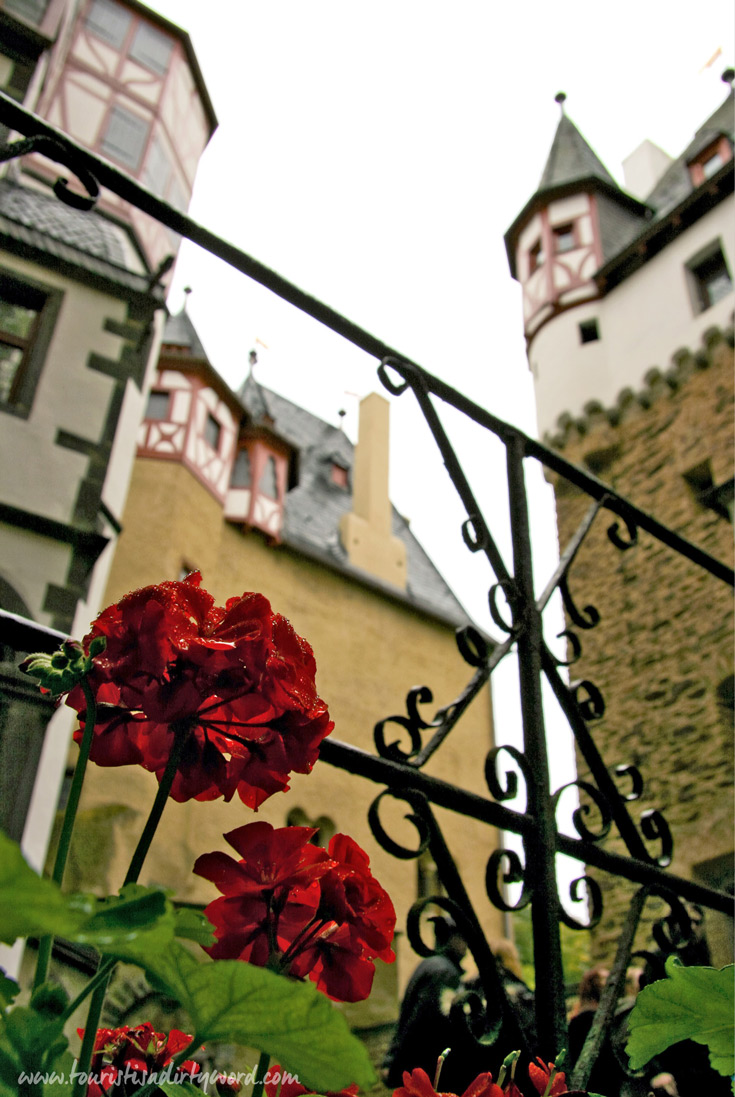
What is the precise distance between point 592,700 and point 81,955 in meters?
1.06

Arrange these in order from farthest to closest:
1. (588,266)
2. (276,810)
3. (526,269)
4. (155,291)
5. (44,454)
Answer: (526,269) < (588,266) < (276,810) < (155,291) < (44,454)

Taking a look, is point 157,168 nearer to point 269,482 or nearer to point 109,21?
point 109,21

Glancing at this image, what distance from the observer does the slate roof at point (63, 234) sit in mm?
6738

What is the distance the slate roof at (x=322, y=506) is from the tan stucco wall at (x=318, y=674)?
281 mm

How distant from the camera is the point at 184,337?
1324 centimetres

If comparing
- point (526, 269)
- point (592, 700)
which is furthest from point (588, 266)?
point (592, 700)

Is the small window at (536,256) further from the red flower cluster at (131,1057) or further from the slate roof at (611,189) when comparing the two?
the red flower cluster at (131,1057)

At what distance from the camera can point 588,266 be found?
12.1 meters

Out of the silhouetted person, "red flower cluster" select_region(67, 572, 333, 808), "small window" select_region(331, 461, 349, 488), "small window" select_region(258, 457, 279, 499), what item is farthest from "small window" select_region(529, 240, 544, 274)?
"red flower cluster" select_region(67, 572, 333, 808)

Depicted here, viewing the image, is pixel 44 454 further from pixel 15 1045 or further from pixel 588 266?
pixel 588 266

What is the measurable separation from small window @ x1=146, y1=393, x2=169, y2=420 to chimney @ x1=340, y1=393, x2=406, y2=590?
147 inches

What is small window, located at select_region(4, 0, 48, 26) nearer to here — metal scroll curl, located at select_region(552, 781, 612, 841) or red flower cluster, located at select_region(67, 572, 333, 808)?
metal scroll curl, located at select_region(552, 781, 612, 841)

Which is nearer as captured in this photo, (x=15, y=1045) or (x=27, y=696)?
(x=15, y=1045)

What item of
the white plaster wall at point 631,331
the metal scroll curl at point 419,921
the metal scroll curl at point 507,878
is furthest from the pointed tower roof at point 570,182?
the metal scroll curl at point 419,921
